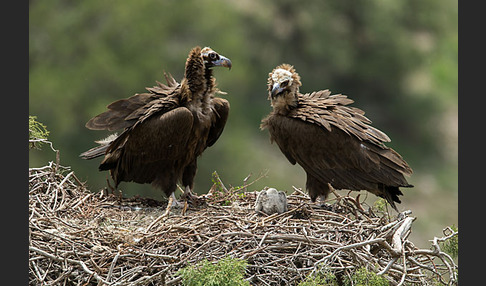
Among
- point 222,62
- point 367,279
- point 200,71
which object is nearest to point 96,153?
point 200,71

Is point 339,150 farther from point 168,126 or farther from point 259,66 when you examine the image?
point 259,66

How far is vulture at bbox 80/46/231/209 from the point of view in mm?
7883

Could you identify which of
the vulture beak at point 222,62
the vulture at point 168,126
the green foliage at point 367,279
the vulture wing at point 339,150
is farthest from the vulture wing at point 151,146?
the green foliage at point 367,279

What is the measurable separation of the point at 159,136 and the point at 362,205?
228 cm

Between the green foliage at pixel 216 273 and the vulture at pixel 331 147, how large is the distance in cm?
200

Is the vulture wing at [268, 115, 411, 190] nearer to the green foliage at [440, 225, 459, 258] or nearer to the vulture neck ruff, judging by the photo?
the vulture neck ruff

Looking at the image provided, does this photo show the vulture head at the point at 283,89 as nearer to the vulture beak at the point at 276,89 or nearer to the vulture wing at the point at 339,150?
the vulture beak at the point at 276,89

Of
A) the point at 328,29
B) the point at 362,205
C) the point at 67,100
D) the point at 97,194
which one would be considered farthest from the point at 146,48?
the point at 362,205

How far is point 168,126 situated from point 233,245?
1.73m

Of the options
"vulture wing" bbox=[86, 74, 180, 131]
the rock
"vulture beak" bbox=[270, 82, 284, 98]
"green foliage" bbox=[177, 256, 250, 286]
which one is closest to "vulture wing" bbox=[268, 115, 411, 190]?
"vulture beak" bbox=[270, 82, 284, 98]

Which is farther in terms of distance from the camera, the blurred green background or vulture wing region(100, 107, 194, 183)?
the blurred green background

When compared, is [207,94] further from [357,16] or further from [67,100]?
[357,16]

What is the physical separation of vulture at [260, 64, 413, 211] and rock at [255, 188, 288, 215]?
27.9 inches

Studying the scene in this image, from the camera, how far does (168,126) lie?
7812mm
